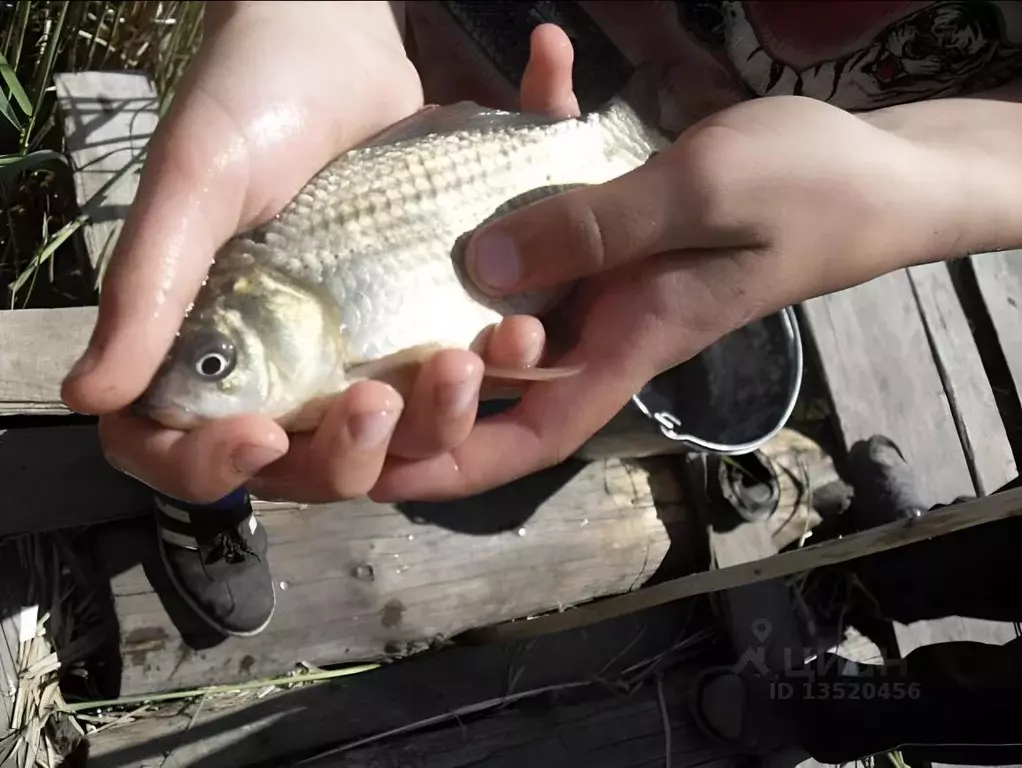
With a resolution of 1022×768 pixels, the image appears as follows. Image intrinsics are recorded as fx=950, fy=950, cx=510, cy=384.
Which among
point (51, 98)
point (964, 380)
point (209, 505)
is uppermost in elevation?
point (51, 98)

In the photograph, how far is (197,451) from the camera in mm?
985

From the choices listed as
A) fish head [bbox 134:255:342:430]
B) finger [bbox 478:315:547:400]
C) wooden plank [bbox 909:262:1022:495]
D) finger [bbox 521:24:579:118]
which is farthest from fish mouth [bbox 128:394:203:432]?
wooden plank [bbox 909:262:1022:495]

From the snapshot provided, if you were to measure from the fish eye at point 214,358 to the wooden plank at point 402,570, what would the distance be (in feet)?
1.95

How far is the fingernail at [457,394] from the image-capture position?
3.47 feet

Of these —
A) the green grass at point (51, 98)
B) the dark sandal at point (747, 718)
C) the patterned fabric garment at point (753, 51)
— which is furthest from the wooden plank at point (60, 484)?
the dark sandal at point (747, 718)

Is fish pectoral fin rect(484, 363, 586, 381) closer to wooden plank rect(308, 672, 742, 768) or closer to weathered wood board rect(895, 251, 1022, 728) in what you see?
wooden plank rect(308, 672, 742, 768)

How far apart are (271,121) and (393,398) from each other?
1.43ft

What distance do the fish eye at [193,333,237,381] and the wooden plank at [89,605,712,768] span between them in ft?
2.29

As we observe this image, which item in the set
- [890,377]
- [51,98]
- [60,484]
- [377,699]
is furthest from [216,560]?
[890,377]

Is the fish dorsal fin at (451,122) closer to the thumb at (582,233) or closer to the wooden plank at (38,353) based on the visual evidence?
the thumb at (582,233)

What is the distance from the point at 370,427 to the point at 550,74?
2.49ft

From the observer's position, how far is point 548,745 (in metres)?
1.62

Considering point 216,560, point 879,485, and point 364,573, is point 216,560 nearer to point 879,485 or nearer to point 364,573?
point 364,573

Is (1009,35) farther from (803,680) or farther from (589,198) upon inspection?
(803,680)
